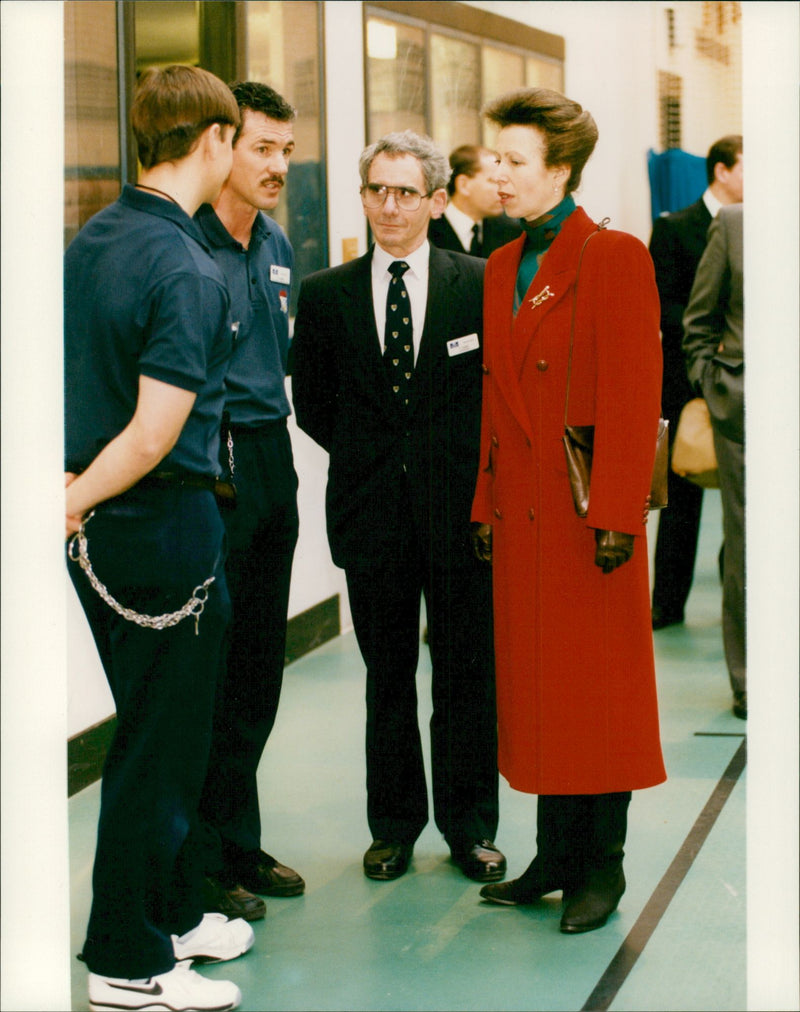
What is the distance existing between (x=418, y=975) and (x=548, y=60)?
20.6ft

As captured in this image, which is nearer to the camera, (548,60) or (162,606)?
(162,606)

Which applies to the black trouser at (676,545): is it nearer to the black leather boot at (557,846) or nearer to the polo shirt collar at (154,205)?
the black leather boot at (557,846)

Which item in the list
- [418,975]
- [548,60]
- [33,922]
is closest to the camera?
[33,922]

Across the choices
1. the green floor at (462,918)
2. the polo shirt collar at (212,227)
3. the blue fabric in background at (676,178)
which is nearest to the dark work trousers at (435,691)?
the green floor at (462,918)

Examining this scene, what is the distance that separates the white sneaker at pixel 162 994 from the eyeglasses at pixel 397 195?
1657mm

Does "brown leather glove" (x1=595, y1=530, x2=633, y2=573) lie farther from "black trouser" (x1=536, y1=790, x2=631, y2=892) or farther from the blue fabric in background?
the blue fabric in background

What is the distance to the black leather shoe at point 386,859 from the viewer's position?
3314mm

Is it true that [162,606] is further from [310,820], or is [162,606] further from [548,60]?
[548,60]

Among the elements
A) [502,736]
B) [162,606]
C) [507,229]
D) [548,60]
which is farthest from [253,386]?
[548,60]

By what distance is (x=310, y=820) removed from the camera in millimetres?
3752

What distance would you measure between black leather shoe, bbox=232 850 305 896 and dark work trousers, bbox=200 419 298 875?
0.12 ft

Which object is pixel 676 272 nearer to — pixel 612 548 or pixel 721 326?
pixel 721 326

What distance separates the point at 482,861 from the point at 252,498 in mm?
1012

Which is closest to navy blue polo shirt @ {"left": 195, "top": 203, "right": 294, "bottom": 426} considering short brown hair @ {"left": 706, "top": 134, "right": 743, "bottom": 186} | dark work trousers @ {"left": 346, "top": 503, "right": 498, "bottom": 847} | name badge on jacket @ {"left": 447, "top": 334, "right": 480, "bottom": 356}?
name badge on jacket @ {"left": 447, "top": 334, "right": 480, "bottom": 356}
